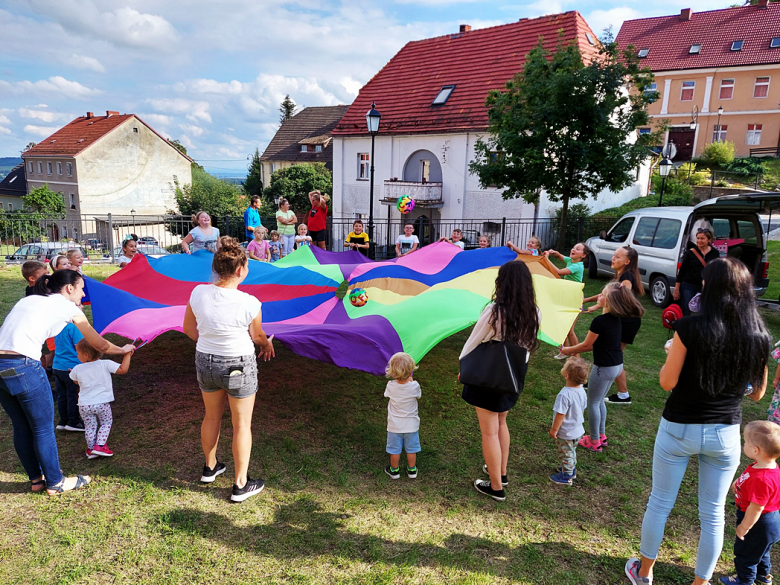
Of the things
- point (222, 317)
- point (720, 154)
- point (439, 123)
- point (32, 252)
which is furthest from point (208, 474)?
point (720, 154)

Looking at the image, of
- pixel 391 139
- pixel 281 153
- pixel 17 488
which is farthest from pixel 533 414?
pixel 281 153

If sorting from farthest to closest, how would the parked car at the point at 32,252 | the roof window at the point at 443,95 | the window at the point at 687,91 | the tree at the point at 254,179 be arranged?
the tree at the point at 254,179 → the window at the point at 687,91 → the roof window at the point at 443,95 → the parked car at the point at 32,252

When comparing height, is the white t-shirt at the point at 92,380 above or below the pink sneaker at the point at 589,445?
above

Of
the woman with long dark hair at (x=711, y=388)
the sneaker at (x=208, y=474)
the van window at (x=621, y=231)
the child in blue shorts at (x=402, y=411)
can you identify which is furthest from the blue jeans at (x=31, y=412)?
the van window at (x=621, y=231)

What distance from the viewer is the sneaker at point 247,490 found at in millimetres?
3598

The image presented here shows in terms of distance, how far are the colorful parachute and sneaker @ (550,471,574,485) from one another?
3.53ft

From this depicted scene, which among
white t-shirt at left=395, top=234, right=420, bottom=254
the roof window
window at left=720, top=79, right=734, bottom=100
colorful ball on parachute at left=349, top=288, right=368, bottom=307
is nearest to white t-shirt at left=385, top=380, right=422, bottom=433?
colorful ball on parachute at left=349, top=288, right=368, bottom=307

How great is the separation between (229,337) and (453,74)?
72.9ft

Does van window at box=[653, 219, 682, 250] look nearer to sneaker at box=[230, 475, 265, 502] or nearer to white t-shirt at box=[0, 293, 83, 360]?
sneaker at box=[230, 475, 265, 502]

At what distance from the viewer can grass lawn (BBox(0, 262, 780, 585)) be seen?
9.93ft

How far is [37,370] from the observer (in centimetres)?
333

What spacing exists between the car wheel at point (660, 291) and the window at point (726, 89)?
28.6 metres

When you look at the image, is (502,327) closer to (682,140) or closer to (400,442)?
(400,442)

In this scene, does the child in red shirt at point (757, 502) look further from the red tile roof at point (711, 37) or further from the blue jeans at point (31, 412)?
the red tile roof at point (711, 37)
